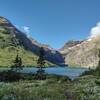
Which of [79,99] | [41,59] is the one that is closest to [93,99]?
[79,99]

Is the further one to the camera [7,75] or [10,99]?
[7,75]

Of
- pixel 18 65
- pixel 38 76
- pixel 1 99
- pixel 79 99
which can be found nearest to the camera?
pixel 1 99

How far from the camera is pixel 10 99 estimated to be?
22.2 meters

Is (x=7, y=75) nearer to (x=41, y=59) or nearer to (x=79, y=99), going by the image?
(x=41, y=59)

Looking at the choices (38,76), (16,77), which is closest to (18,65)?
(38,76)

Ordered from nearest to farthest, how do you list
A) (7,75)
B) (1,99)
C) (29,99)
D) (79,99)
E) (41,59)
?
(1,99), (29,99), (79,99), (7,75), (41,59)

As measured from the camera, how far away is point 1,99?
21812 mm

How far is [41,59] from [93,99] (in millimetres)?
128184

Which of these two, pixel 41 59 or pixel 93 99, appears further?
pixel 41 59

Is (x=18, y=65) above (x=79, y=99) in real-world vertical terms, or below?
above

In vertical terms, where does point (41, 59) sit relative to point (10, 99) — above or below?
above

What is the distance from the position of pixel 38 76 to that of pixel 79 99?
367 feet

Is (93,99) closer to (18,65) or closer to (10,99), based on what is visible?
(10,99)

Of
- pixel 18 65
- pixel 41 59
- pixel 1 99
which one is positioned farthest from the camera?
pixel 18 65
